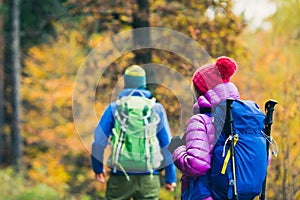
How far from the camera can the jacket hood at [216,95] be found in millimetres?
3973

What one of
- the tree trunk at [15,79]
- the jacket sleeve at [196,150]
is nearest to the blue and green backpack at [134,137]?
the jacket sleeve at [196,150]

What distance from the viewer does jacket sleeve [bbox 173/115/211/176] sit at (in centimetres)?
→ 384

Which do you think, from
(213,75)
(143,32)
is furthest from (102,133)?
(143,32)

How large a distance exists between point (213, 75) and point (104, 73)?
20.8 ft

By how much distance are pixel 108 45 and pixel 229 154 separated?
21.3 ft

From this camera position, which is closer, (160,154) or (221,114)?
(221,114)

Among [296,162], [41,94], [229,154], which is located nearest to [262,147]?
[229,154]

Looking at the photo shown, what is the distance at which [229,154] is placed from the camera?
150 inches

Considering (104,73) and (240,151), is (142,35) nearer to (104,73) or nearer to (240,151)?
(104,73)

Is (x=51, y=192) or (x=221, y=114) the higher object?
(x=221, y=114)

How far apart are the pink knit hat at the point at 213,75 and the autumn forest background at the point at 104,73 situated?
353 cm

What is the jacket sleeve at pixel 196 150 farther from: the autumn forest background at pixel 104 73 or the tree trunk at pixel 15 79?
the tree trunk at pixel 15 79

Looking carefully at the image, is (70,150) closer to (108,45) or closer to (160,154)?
(108,45)

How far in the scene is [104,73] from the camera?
10.3 metres
